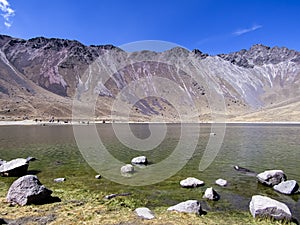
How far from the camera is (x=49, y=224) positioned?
15.8 metres

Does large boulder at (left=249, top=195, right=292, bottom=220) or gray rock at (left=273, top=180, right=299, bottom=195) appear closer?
large boulder at (left=249, top=195, right=292, bottom=220)

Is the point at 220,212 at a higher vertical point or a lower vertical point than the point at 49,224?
lower

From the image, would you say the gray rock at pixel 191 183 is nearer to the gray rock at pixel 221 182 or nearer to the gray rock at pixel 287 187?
the gray rock at pixel 221 182

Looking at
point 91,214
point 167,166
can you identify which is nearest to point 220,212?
point 91,214

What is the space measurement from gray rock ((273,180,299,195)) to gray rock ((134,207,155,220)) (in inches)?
517

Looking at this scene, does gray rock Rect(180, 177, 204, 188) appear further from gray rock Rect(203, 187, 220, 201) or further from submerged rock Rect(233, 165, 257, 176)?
submerged rock Rect(233, 165, 257, 176)

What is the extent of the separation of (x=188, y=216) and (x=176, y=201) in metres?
3.88

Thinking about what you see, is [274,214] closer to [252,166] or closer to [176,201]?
[176,201]

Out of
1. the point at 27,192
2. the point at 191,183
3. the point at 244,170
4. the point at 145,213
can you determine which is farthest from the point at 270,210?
the point at 27,192

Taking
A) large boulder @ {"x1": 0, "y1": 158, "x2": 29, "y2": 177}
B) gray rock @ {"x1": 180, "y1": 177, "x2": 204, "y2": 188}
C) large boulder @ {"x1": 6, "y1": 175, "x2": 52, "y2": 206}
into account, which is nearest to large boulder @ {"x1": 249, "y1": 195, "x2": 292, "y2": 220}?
gray rock @ {"x1": 180, "y1": 177, "x2": 204, "y2": 188}

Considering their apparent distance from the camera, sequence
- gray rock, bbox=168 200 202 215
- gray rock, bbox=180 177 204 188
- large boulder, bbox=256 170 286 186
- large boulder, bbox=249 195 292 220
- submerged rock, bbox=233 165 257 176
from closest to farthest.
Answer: large boulder, bbox=249 195 292 220, gray rock, bbox=168 200 202 215, gray rock, bbox=180 177 204 188, large boulder, bbox=256 170 286 186, submerged rock, bbox=233 165 257 176

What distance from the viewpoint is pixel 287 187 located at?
77.6 feet

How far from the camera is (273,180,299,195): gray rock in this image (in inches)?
914

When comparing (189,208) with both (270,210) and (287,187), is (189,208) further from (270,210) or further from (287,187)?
(287,187)
